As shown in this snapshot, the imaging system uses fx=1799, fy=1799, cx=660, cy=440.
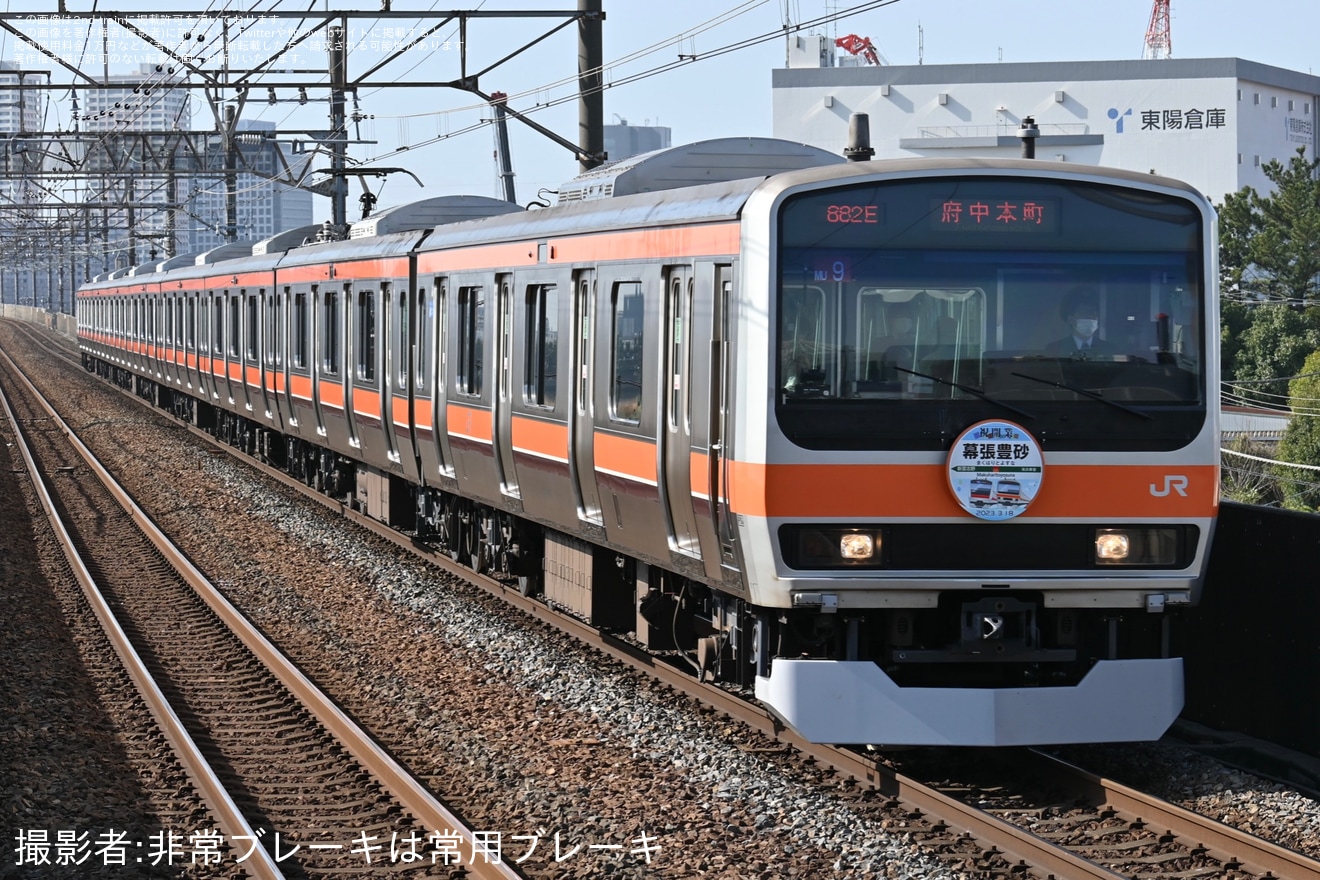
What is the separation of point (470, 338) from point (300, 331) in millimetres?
7116

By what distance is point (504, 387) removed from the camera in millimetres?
11250

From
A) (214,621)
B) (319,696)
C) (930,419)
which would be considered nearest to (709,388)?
(930,419)

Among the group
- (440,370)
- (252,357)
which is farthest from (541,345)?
(252,357)

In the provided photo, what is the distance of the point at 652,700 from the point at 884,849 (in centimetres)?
277

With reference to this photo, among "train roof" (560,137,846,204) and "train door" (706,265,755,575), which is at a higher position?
"train roof" (560,137,846,204)

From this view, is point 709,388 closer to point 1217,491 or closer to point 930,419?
point 930,419

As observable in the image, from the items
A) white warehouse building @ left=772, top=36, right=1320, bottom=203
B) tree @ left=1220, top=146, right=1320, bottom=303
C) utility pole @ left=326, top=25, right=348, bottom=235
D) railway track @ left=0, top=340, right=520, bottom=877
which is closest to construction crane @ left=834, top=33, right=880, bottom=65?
white warehouse building @ left=772, top=36, right=1320, bottom=203

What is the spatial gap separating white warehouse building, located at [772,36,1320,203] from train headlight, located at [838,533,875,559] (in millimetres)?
68136

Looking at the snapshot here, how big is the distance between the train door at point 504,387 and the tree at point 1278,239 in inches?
1802

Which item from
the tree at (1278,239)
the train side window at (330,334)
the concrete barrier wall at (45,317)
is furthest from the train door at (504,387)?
the concrete barrier wall at (45,317)

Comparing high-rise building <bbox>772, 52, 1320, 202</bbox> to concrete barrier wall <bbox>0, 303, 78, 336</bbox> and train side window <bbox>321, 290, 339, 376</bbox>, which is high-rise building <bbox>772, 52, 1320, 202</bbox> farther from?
train side window <bbox>321, 290, 339, 376</bbox>

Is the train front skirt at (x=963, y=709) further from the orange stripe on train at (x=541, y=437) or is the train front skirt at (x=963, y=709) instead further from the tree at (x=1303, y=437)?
the tree at (x=1303, y=437)

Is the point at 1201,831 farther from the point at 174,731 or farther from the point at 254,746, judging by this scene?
the point at 174,731

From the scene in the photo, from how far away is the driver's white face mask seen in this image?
731 centimetres
